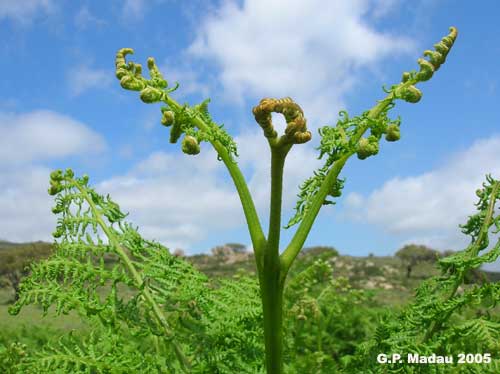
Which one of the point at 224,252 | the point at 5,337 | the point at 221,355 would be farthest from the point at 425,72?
the point at 224,252

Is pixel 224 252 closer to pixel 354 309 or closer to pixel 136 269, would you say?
pixel 354 309

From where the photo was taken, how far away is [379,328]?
6.81ft

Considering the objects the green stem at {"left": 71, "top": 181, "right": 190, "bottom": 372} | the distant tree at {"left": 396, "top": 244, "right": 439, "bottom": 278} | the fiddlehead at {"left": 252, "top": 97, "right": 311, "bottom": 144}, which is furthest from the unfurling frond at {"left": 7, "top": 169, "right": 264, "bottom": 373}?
the distant tree at {"left": 396, "top": 244, "right": 439, "bottom": 278}

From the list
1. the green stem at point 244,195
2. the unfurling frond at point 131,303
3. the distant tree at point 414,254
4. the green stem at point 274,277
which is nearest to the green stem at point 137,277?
the unfurling frond at point 131,303

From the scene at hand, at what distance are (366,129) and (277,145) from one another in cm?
37

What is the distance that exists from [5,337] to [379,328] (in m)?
3.19

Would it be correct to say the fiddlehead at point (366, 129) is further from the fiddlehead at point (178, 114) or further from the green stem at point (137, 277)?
the green stem at point (137, 277)

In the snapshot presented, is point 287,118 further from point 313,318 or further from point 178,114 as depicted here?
point 313,318

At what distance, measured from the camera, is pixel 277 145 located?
4.83ft

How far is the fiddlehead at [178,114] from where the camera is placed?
163cm

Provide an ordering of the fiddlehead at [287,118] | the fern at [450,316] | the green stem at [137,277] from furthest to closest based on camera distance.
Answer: the green stem at [137,277] < the fern at [450,316] < the fiddlehead at [287,118]

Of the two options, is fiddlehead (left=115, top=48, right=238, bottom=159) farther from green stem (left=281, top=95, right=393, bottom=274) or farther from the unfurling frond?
the unfurling frond

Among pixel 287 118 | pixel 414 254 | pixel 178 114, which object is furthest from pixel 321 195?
pixel 414 254

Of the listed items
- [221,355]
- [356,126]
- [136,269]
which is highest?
[356,126]
